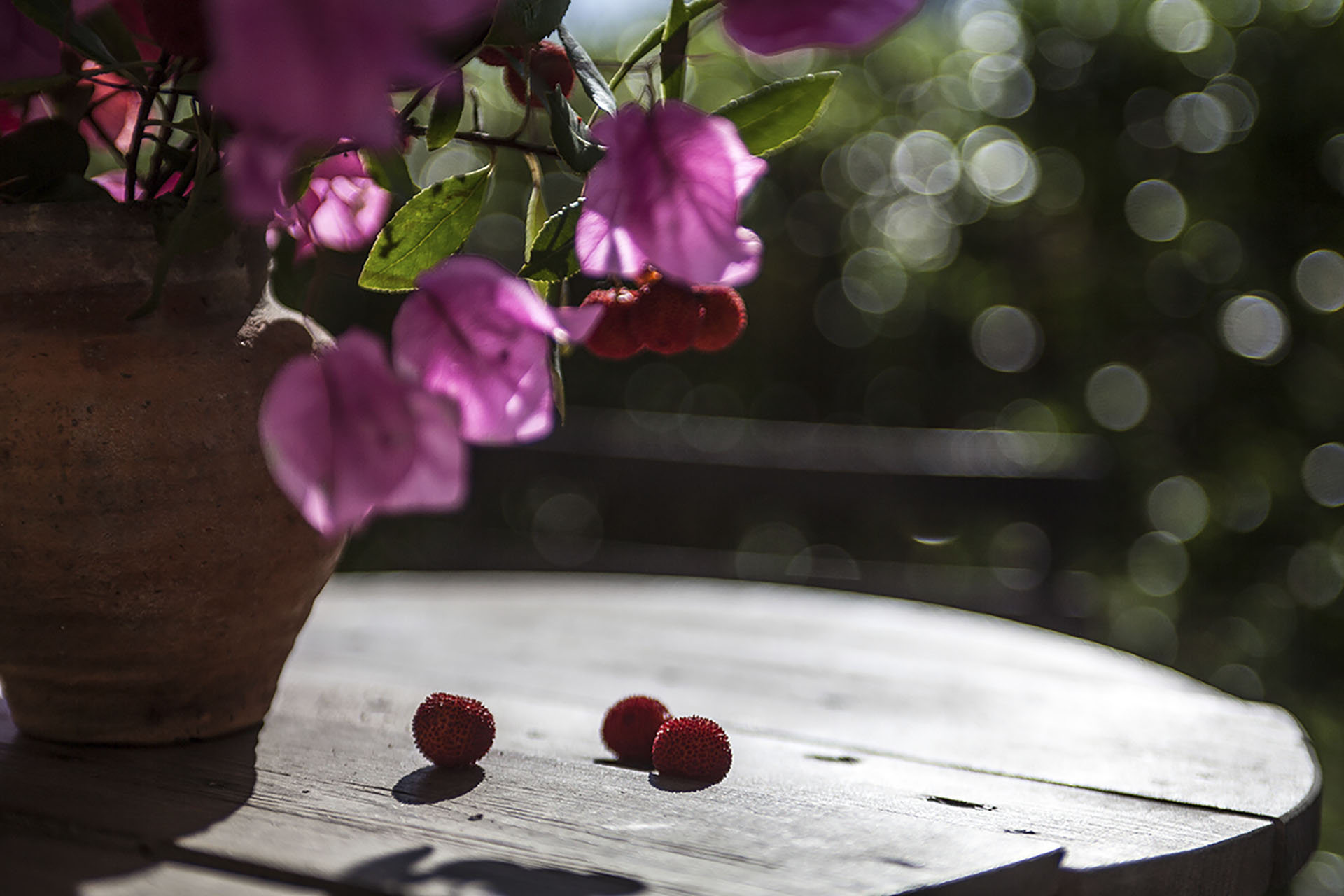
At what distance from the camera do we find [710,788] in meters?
0.67

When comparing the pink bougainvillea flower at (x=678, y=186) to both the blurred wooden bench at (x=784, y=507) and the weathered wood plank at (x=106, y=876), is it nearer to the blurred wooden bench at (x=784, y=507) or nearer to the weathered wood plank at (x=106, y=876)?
the weathered wood plank at (x=106, y=876)

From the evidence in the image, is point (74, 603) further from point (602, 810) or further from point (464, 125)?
point (464, 125)

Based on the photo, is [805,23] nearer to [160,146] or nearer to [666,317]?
[666,317]

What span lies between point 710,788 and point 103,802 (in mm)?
298

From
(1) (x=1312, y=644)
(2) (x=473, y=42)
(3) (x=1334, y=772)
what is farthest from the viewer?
(1) (x=1312, y=644)

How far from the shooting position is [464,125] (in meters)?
2.79

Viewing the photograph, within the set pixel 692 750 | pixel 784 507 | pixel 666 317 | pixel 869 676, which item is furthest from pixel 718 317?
pixel 784 507

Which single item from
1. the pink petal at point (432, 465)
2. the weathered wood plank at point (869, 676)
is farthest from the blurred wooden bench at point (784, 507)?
the pink petal at point (432, 465)

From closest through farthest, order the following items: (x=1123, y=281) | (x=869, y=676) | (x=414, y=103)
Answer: (x=414, y=103) → (x=869, y=676) → (x=1123, y=281)

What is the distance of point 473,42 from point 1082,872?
445 mm

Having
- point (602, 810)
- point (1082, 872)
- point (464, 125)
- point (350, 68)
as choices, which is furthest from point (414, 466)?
point (464, 125)

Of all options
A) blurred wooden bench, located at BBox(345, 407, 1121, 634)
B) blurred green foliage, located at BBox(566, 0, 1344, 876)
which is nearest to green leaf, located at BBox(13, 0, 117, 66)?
blurred wooden bench, located at BBox(345, 407, 1121, 634)

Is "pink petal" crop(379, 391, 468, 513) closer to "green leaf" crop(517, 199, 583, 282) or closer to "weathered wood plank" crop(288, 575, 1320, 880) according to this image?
"green leaf" crop(517, 199, 583, 282)

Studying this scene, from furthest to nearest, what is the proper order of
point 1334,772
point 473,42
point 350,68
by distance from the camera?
point 1334,772 → point 473,42 → point 350,68
